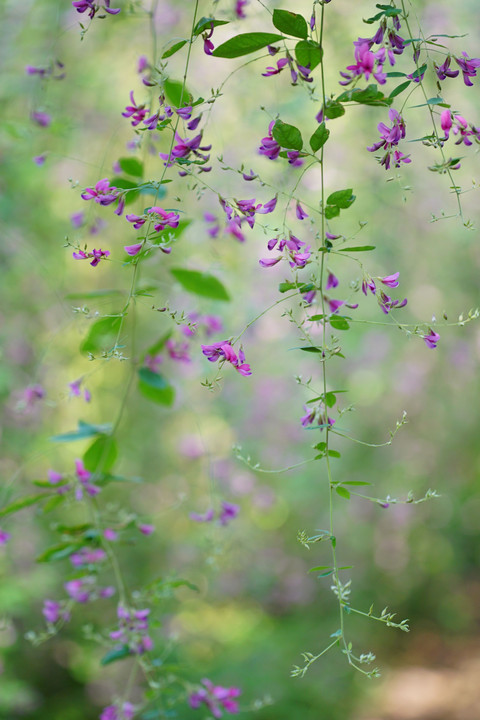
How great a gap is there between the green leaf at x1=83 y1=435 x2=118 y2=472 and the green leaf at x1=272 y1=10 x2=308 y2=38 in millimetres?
760

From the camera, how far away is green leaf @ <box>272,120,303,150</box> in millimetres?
736

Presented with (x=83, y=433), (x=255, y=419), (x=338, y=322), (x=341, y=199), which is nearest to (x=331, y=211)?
(x=341, y=199)

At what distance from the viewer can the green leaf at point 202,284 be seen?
4.23 feet

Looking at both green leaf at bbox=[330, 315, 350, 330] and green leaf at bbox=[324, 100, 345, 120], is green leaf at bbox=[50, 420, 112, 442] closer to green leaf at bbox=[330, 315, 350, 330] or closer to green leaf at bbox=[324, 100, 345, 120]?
green leaf at bbox=[330, 315, 350, 330]

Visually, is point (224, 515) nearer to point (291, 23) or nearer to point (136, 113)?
point (136, 113)

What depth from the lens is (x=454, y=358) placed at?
14.2ft

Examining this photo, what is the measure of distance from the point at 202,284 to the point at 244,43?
1.93ft

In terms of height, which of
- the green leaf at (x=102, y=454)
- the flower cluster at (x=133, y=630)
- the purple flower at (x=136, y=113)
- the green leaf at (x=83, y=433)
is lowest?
the flower cluster at (x=133, y=630)

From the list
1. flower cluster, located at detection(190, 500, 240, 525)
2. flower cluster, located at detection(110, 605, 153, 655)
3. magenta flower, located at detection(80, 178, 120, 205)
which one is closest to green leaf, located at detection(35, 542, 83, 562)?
flower cluster, located at detection(110, 605, 153, 655)

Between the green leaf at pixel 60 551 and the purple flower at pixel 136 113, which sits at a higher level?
the purple flower at pixel 136 113

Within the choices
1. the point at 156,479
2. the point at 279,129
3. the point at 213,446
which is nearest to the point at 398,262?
the point at 213,446

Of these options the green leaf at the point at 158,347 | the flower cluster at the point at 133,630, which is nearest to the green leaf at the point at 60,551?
the flower cluster at the point at 133,630

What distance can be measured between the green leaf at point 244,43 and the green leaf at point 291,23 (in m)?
0.01

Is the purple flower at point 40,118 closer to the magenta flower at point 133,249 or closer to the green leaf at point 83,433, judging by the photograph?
the green leaf at point 83,433
